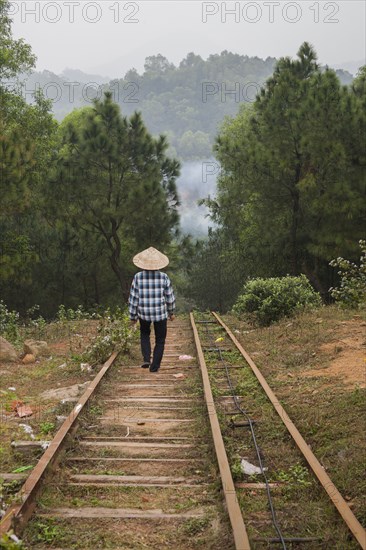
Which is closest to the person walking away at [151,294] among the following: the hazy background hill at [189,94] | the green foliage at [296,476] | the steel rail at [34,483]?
the steel rail at [34,483]

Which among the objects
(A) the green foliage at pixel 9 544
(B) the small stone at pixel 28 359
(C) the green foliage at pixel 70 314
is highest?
(A) the green foliage at pixel 9 544

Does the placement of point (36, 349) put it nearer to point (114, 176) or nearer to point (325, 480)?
point (325, 480)

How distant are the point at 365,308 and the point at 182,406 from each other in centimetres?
788

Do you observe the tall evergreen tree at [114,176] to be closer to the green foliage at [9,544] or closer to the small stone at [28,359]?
the small stone at [28,359]

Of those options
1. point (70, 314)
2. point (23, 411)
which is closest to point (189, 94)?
point (70, 314)

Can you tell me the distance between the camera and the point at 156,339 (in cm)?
873

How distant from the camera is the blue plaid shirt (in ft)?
27.5

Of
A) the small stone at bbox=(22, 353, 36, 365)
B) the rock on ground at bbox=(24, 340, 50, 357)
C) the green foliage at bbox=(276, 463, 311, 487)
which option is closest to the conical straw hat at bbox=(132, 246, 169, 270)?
the small stone at bbox=(22, 353, 36, 365)

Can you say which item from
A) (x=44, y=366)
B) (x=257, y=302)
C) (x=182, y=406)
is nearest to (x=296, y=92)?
(x=257, y=302)

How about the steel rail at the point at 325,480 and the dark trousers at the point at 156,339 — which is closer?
the steel rail at the point at 325,480

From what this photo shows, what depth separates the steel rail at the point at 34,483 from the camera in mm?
3610

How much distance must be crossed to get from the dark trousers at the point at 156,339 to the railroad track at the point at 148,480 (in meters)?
1.08

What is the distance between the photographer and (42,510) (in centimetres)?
400

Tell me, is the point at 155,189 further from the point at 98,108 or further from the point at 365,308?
the point at 365,308
